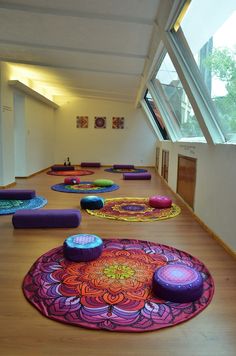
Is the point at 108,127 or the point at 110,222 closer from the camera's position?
the point at 110,222

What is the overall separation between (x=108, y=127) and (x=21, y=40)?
7590mm

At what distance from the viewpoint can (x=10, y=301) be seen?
226cm

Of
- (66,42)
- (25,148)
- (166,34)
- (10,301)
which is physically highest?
(66,42)

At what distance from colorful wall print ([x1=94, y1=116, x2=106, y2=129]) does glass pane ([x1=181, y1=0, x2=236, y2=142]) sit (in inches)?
358

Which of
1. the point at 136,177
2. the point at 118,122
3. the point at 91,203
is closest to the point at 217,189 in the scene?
the point at 91,203

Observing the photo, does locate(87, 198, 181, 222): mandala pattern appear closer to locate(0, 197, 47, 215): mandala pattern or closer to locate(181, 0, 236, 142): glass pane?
locate(0, 197, 47, 215): mandala pattern

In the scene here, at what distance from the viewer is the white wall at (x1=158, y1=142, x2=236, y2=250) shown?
129 inches

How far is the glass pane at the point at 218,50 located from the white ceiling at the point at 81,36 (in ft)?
1.78

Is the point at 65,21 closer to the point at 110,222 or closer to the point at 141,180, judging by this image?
the point at 110,222

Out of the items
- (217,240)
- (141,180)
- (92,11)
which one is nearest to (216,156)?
(217,240)

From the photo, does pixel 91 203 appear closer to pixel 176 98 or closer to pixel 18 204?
pixel 18 204

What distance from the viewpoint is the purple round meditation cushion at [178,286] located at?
2238mm

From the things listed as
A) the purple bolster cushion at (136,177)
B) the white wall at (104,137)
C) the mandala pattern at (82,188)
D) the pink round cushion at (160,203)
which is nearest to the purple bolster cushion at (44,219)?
the pink round cushion at (160,203)

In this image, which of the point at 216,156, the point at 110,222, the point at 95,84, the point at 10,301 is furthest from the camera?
the point at 95,84
